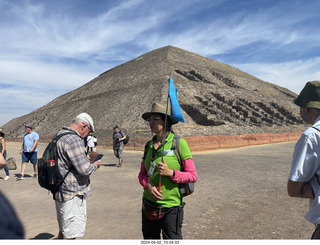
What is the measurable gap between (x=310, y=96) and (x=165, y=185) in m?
1.74

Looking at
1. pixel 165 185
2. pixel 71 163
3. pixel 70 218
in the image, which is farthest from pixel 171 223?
pixel 71 163

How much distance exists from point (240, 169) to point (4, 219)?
10647 mm

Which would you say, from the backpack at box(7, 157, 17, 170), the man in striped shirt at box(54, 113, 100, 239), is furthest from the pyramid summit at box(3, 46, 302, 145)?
the man in striped shirt at box(54, 113, 100, 239)

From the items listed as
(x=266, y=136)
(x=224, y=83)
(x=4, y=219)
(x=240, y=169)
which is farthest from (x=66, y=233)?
(x=224, y=83)

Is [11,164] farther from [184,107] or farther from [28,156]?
[184,107]

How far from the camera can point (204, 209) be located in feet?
19.0

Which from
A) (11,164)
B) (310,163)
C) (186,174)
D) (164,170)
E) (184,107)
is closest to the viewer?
(310,163)

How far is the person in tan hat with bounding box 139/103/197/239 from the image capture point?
279 centimetres

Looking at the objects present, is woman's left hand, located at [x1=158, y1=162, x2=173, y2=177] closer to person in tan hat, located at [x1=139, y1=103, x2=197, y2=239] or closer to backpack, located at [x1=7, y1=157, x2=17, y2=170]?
person in tan hat, located at [x1=139, y1=103, x2=197, y2=239]

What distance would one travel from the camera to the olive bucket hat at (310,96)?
2.15m

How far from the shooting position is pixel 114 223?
5.04 m

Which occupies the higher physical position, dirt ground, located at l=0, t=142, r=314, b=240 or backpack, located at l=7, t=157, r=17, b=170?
backpack, located at l=7, t=157, r=17, b=170

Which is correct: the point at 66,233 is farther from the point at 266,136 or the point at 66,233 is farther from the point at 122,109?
the point at 122,109

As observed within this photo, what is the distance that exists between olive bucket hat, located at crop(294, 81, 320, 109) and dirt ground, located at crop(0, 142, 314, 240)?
304cm
